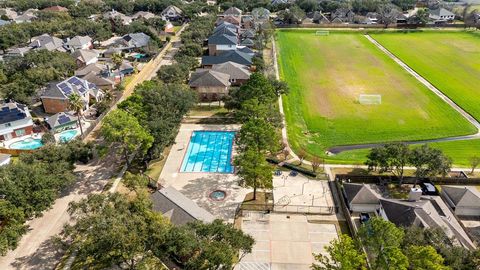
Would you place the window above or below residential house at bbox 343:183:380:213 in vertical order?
above

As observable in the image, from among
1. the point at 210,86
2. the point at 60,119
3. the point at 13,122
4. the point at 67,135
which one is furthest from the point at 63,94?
the point at 210,86

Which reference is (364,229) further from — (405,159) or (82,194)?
(82,194)

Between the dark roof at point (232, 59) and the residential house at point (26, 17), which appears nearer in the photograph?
the dark roof at point (232, 59)

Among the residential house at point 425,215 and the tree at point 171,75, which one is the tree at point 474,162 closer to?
the residential house at point 425,215

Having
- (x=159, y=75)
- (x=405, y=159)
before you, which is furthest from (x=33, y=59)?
(x=405, y=159)

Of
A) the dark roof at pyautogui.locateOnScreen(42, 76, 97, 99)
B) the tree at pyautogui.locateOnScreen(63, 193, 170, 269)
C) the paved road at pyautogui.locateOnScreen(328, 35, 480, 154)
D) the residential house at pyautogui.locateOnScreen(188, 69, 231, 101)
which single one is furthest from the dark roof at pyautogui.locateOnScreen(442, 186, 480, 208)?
the dark roof at pyautogui.locateOnScreen(42, 76, 97, 99)

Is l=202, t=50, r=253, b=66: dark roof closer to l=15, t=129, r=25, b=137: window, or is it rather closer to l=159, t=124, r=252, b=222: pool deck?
l=159, t=124, r=252, b=222: pool deck

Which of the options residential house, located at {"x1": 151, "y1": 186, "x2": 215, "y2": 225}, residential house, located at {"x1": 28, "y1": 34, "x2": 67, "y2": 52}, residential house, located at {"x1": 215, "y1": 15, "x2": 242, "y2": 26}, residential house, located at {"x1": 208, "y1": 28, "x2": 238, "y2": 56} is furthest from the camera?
residential house, located at {"x1": 215, "y1": 15, "x2": 242, "y2": 26}

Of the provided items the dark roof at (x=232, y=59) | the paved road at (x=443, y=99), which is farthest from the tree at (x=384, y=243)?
the dark roof at (x=232, y=59)
